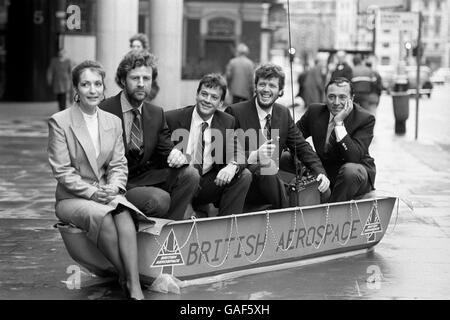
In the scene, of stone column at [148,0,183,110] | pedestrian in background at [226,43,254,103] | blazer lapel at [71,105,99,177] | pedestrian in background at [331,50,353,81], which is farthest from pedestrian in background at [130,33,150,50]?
pedestrian in background at [226,43,254,103]

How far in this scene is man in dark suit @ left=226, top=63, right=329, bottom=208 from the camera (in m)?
8.88

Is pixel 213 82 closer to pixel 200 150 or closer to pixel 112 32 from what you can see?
pixel 200 150

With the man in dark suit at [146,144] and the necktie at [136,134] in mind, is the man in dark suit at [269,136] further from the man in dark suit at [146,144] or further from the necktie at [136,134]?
the necktie at [136,134]

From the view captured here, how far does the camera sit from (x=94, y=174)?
757 centimetres

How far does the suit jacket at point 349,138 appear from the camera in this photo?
9.42 metres

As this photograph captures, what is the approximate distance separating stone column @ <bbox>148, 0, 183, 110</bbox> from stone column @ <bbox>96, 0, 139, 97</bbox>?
2465 millimetres

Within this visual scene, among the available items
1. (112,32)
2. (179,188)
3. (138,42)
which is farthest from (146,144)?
(112,32)

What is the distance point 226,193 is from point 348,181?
1178 millimetres

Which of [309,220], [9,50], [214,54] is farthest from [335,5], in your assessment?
[309,220]

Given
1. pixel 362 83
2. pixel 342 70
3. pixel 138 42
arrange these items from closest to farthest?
1. pixel 138 42
2. pixel 342 70
3. pixel 362 83
